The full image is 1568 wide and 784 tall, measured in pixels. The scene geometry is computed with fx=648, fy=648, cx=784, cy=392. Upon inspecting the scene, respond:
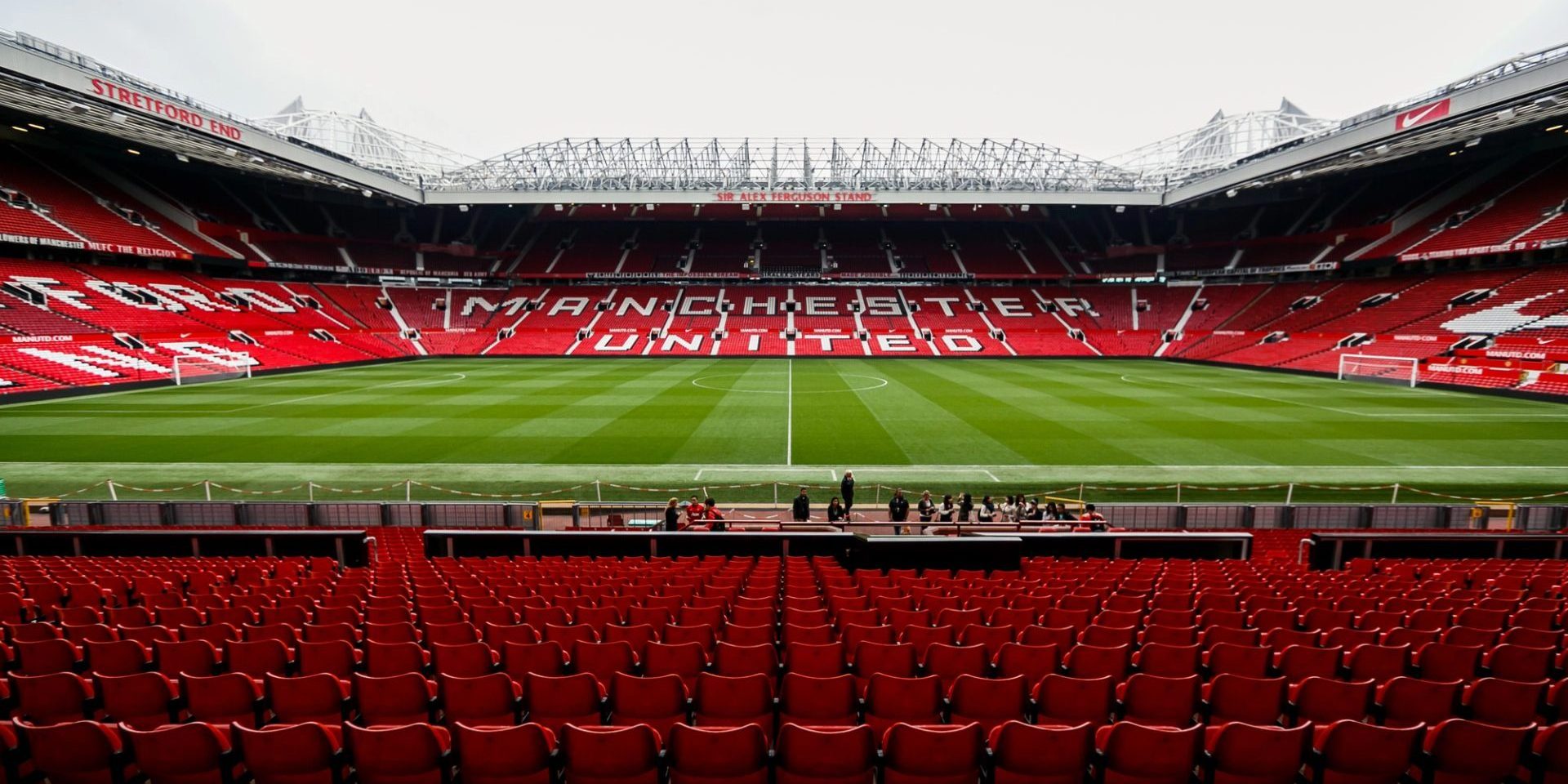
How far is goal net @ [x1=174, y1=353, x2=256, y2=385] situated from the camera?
118ft

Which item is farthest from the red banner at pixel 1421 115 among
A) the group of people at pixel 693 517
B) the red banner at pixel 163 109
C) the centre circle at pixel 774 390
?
the red banner at pixel 163 109

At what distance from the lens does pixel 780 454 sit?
67.8ft

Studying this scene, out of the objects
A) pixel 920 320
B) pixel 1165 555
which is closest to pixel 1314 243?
pixel 920 320

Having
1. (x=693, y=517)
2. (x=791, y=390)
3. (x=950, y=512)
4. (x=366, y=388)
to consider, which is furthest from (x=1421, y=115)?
(x=366, y=388)

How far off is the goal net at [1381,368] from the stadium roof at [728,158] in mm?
12374

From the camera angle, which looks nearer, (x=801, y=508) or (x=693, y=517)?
(x=693, y=517)

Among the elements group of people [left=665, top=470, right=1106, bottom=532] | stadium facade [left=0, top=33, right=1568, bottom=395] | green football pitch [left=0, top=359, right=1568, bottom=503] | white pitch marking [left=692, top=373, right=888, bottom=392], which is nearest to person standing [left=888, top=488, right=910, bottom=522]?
group of people [left=665, top=470, right=1106, bottom=532]

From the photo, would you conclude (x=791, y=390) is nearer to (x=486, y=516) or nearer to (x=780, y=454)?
(x=780, y=454)

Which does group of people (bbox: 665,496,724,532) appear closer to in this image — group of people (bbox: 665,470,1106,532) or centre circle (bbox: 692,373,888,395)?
group of people (bbox: 665,470,1106,532)

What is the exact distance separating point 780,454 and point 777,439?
195cm

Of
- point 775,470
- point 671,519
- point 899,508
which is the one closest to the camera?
point 671,519

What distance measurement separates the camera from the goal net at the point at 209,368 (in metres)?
36.1

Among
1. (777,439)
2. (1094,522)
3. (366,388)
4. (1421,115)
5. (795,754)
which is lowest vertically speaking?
(1094,522)

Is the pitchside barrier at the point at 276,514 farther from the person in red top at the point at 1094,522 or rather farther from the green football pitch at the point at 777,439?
the person in red top at the point at 1094,522
